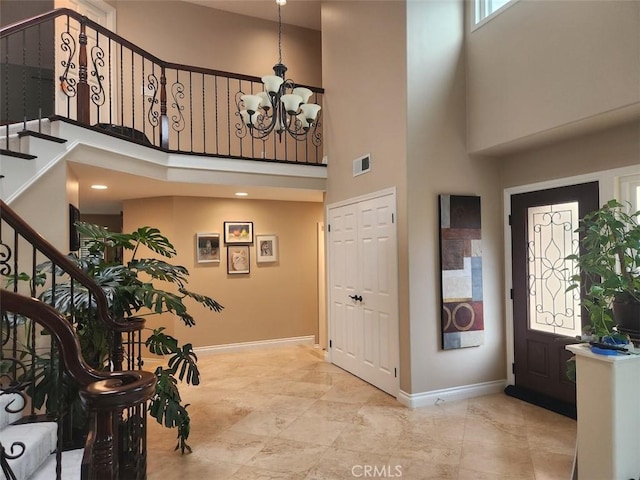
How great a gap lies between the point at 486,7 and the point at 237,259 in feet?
15.3

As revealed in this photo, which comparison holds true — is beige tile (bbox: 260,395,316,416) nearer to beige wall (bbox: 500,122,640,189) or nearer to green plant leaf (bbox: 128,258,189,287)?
green plant leaf (bbox: 128,258,189,287)

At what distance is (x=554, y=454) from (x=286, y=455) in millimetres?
2035

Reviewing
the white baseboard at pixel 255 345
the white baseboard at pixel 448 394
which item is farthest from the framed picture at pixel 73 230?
the white baseboard at pixel 448 394

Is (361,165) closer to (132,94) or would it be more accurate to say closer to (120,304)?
(132,94)

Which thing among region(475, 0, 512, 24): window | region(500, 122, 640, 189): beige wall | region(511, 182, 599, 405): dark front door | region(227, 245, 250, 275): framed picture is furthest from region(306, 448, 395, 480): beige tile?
region(475, 0, 512, 24): window

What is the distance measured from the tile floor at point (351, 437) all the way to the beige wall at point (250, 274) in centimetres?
159

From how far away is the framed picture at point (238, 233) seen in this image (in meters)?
6.21

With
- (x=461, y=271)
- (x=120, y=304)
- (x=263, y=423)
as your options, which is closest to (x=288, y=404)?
(x=263, y=423)

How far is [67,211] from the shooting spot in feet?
11.0

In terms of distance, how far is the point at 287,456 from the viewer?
2.98m

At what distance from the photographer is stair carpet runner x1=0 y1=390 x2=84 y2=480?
2.04m

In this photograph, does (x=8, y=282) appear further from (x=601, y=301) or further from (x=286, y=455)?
(x=601, y=301)

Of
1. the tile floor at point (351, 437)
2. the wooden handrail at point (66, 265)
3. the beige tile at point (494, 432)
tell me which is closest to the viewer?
the wooden handrail at point (66, 265)

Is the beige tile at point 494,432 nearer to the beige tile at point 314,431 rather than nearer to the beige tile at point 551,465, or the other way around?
the beige tile at point 551,465
